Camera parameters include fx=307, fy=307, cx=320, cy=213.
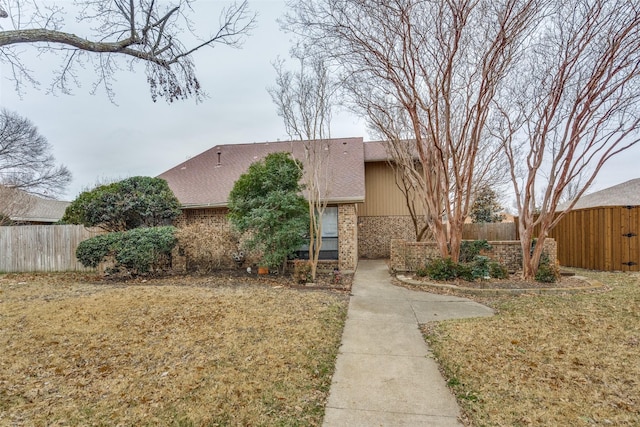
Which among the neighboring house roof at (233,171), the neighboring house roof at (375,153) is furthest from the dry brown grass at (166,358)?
the neighboring house roof at (375,153)

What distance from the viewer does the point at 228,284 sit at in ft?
27.3

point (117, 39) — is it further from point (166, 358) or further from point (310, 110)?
point (310, 110)

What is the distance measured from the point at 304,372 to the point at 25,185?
73.9 feet

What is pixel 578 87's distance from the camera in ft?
24.7

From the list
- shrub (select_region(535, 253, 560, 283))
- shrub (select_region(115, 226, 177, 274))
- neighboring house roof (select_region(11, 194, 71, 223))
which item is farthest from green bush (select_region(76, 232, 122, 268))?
shrub (select_region(535, 253, 560, 283))

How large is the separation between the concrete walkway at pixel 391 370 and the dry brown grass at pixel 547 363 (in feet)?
0.76

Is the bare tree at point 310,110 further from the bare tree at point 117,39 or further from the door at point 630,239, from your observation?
the door at point 630,239

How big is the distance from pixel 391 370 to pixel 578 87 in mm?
8398

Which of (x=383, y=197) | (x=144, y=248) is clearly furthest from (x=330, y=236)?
(x=144, y=248)

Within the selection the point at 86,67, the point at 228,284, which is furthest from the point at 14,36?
the point at 228,284

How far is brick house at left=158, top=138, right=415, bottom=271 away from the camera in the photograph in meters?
10.6

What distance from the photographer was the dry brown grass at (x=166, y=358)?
2.72 meters

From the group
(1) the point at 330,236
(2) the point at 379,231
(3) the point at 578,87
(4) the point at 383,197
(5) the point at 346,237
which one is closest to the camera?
(3) the point at 578,87

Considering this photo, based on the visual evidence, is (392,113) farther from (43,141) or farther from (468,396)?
(43,141)
